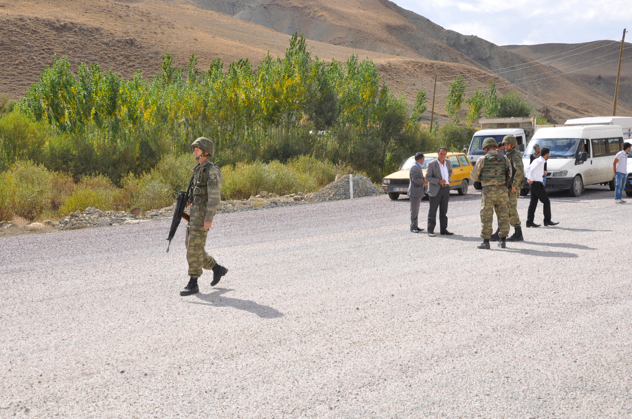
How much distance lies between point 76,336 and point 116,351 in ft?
2.29

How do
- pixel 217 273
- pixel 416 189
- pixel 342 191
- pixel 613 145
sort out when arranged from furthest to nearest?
pixel 342 191
pixel 613 145
pixel 416 189
pixel 217 273

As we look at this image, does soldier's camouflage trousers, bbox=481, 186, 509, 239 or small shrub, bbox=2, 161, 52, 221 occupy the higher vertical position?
soldier's camouflage trousers, bbox=481, 186, 509, 239

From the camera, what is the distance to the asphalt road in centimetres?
421

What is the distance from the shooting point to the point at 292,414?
3992mm

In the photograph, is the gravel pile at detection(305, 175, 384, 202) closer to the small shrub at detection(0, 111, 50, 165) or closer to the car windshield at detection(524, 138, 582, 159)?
the car windshield at detection(524, 138, 582, 159)

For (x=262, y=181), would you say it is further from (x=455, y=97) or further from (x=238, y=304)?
(x=455, y=97)

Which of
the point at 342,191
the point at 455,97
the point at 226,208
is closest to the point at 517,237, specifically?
the point at 226,208

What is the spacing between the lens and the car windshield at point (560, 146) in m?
20.2

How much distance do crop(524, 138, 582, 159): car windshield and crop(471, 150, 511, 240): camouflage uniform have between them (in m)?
11.1

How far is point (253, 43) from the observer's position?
439 ft

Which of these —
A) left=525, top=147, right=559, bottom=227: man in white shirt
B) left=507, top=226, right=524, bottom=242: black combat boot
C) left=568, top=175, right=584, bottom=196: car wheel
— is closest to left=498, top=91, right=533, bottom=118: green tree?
left=568, top=175, right=584, bottom=196: car wheel

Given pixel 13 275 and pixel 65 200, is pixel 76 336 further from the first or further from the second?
pixel 65 200

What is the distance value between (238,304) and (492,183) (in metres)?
5.33

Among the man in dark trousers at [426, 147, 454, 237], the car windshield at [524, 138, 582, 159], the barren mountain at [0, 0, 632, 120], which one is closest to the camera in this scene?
the man in dark trousers at [426, 147, 454, 237]
